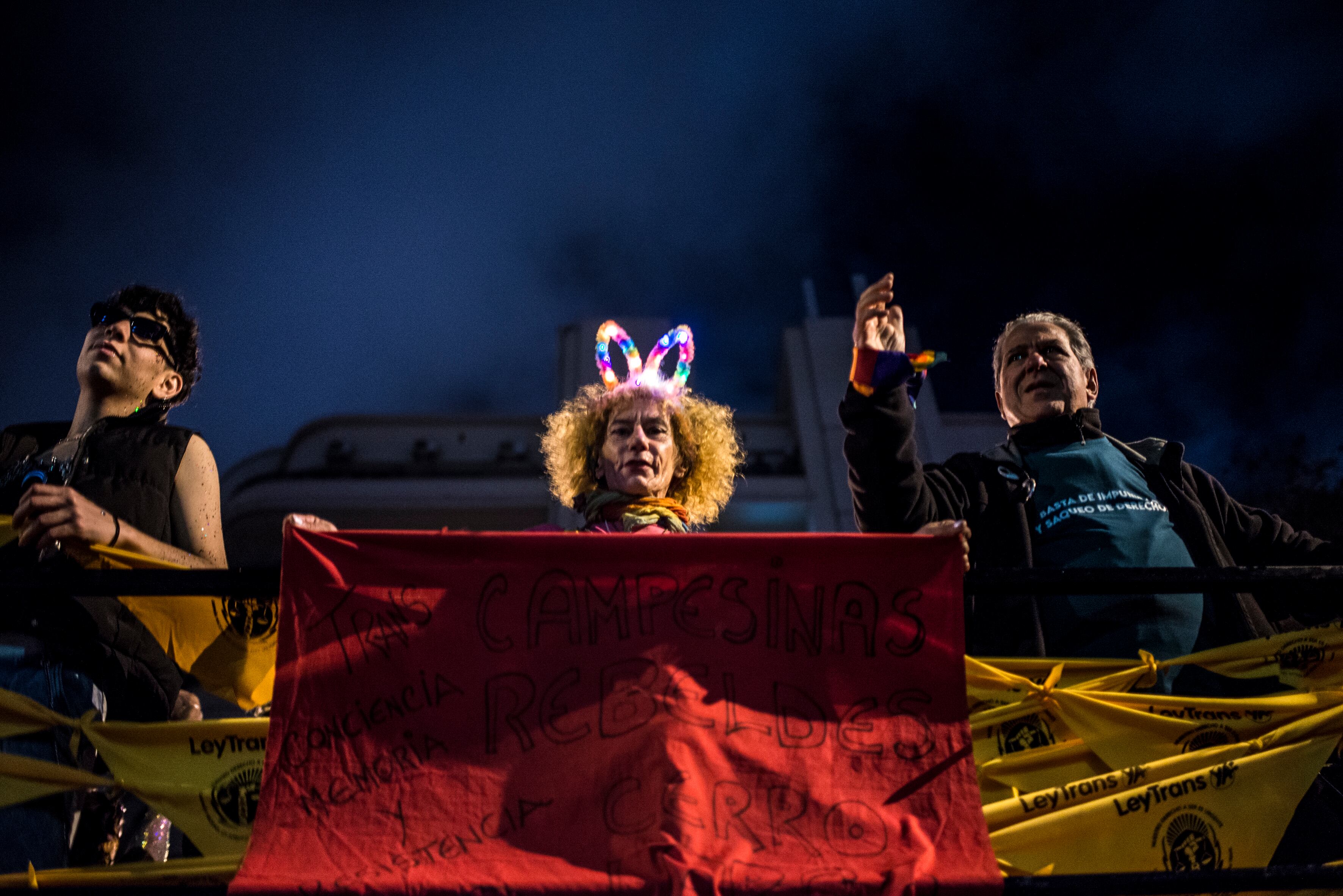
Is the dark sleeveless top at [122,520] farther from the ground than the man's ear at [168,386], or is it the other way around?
the man's ear at [168,386]

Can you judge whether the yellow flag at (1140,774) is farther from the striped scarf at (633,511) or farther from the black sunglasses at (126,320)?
the black sunglasses at (126,320)

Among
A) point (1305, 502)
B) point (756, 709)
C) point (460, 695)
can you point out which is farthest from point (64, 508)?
point (1305, 502)

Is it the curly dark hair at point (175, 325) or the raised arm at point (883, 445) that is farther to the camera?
the curly dark hair at point (175, 325)

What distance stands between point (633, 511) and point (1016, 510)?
47.5 inches

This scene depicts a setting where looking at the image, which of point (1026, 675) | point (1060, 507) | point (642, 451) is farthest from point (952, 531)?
point (642, 451)

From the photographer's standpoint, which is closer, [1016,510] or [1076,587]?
[1076,587]

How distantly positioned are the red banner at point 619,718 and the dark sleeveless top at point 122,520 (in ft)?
1.76

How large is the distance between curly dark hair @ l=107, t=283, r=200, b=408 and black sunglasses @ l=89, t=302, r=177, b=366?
0.08ft

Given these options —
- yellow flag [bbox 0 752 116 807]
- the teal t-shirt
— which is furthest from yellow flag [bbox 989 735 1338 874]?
yellow flag [bbox 0 752 116 807]

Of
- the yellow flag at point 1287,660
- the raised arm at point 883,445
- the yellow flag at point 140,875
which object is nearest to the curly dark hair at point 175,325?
the yellow flag at point 140,875

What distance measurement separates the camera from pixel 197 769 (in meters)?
2.19

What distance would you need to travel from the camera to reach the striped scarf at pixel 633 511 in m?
3.00

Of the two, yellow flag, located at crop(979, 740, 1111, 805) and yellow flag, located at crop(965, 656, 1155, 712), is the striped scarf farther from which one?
yellow flag, located at crop(979, 740, 1111, 805)

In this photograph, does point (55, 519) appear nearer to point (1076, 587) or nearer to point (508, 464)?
point (1076, 587)
